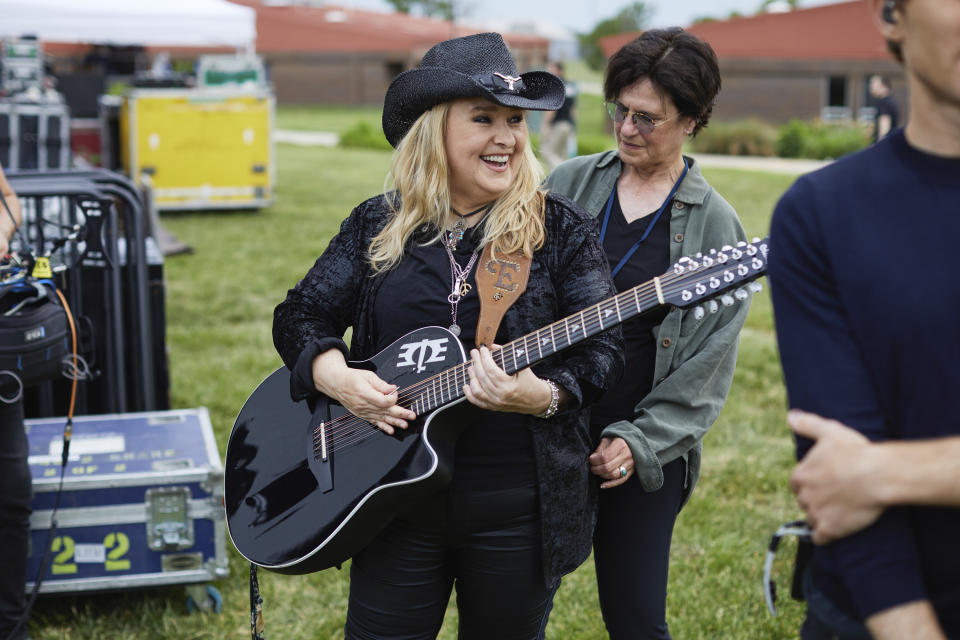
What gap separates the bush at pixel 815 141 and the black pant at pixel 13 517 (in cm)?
2199

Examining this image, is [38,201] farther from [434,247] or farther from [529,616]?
[529,616]

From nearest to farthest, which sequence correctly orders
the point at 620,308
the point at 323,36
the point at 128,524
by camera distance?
the point at 620,308, the point at 128,524, the point at 323,36

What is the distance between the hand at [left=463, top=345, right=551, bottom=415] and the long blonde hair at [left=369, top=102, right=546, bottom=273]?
0.34 m

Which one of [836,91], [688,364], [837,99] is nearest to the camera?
[688,364]

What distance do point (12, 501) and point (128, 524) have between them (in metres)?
0.58

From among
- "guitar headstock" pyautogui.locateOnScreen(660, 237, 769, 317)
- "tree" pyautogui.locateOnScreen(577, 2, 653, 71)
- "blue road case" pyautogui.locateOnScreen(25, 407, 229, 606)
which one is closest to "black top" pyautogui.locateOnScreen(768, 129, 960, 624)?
"guitar headstock" pyautogui.locateOnScreen(660, 237, 769, 317)

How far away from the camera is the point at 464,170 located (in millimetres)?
2479

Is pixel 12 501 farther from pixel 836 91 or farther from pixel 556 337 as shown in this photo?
pixel 836 91

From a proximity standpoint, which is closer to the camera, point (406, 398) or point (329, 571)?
point (406, 398)

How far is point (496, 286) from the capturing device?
241cm

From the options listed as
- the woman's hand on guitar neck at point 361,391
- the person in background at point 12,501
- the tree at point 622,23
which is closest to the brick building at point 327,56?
the tree at point 622,23

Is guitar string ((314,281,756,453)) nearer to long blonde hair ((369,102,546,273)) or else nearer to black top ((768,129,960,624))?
long blonde hair ((369,102,546,273))

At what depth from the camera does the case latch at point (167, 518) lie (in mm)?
3904

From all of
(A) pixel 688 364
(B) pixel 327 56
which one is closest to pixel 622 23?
(B) pixel 327 56
